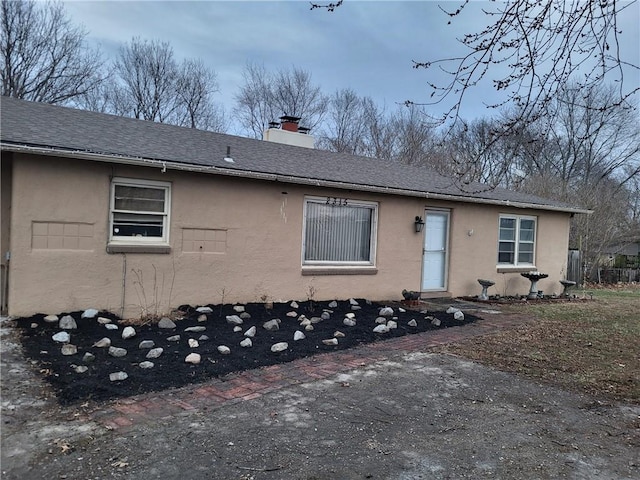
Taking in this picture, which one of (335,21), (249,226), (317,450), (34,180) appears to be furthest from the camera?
(249,226)

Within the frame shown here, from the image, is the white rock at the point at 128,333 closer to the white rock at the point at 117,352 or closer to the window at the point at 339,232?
the white rock at the point at 117,352

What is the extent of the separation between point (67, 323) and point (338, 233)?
5304 mm

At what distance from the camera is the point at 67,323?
6344 mm

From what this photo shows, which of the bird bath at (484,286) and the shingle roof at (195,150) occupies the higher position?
the shingle roof at (195,150)

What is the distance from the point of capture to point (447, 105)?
15.6 feet

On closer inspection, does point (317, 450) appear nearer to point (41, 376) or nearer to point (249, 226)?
point (41, 376)

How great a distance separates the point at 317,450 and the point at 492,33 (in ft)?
12.4

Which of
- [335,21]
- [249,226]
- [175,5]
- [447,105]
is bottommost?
[249,226]

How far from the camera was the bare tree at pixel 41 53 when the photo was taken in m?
20.9

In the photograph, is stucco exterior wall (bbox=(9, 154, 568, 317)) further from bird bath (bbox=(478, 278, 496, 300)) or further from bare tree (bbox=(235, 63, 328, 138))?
bare tree (bbox=(235, 63, 328, 138))

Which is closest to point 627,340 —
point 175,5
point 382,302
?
point 382,302

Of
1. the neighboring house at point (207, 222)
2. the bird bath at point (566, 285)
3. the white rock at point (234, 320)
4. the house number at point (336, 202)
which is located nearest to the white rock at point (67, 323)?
the neighboring house at point (207, 222)

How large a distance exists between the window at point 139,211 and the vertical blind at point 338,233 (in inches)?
112

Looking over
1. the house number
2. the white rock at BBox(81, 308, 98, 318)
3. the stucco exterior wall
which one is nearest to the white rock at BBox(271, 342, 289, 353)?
the stucco exterior wall
